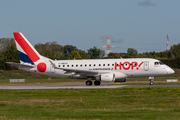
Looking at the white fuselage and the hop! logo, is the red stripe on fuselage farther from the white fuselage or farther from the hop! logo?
the hop! logo

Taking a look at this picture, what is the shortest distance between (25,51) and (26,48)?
0.51m

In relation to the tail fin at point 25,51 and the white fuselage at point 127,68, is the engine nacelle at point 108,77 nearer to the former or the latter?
the white fuselage at point 127,68

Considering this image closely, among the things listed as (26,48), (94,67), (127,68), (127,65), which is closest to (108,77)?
(127,68)

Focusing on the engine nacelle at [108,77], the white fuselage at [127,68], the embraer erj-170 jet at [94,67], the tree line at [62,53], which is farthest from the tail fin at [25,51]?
the tree line at [62,53]

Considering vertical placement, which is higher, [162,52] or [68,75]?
[162,52]

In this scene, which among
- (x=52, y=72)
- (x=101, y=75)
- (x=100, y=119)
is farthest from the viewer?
(x=52, y=72)

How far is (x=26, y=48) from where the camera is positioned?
150 feet

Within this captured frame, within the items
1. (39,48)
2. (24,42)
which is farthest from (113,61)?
(39,48)

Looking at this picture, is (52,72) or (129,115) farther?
(52,72)

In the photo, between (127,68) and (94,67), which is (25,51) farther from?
(127,68)

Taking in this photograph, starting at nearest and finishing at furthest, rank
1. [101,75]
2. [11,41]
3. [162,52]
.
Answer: [101,75]
[162,52]
[11,41]

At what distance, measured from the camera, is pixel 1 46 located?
154250 mm

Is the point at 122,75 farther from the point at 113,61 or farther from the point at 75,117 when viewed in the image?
the point at 75,117

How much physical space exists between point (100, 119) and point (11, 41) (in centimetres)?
14652
